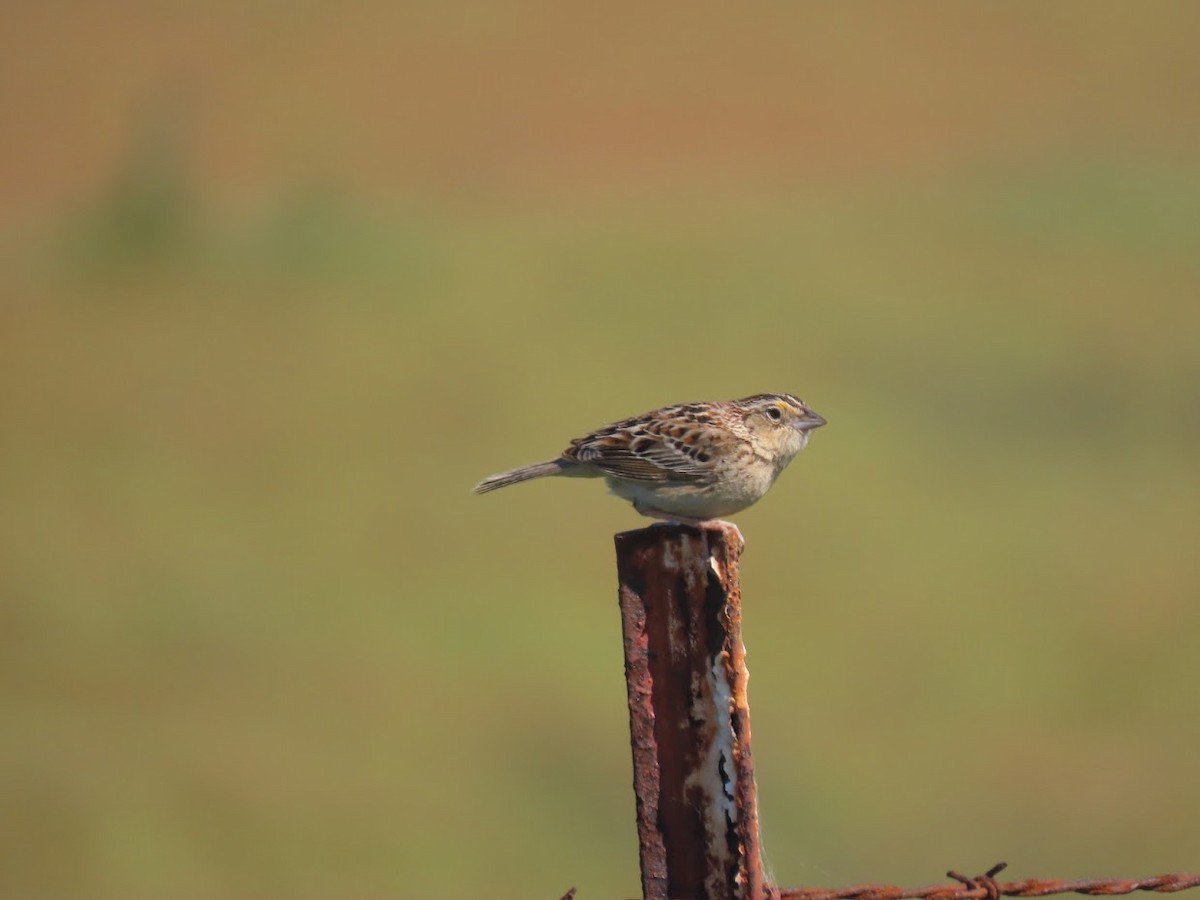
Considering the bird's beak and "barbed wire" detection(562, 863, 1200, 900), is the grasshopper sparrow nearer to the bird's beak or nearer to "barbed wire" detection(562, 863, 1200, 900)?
the bird's beak

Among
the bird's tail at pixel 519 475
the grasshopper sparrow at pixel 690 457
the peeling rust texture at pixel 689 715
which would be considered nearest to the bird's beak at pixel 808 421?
the grasshopper sparrow at pixel 690 457

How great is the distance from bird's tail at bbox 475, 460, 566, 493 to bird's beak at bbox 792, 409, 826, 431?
48.2 inches

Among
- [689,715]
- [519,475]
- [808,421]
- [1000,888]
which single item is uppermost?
[808,421]

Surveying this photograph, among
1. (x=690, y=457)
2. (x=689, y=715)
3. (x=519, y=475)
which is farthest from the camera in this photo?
(x=519, y=475)

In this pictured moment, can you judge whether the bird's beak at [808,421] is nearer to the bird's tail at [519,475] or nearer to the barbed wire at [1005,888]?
the bird's tail at [519,475]

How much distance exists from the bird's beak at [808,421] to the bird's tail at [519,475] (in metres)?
1.22

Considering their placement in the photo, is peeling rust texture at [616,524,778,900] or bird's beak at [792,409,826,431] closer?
peeling rust texture at [616,524,778,900]

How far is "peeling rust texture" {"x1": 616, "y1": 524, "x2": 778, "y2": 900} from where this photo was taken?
429 cm

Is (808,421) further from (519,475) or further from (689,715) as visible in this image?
(689,715)

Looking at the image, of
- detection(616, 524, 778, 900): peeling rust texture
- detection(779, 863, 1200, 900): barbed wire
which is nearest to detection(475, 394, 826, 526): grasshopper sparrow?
detection(779, 863, 1200, 900): barbed wire

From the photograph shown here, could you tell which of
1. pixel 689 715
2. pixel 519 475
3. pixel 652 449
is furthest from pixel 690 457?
pixel 689 715

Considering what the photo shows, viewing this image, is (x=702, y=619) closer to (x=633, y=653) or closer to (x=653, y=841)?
(x=633, y=653)

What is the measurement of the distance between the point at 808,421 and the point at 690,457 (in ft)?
2.94

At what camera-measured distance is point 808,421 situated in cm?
814
